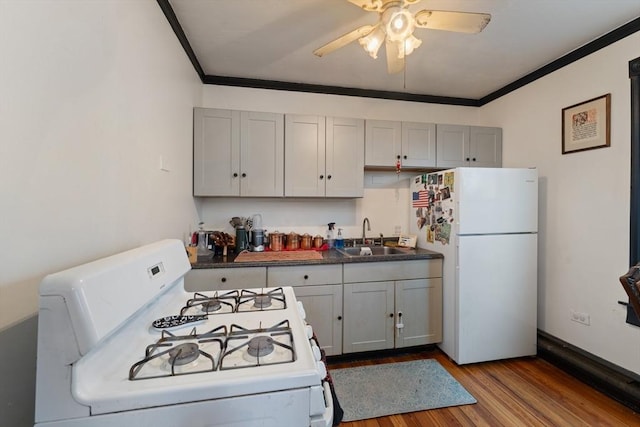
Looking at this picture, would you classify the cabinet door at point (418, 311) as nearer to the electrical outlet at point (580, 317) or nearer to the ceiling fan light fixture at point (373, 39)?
the electrical outlet at point (580, 317)

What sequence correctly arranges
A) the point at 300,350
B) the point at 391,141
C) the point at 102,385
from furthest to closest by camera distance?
the point at 391,141 < the point at 300,350 < the point at 102,385

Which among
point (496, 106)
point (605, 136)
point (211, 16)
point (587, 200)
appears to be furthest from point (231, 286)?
point (496, 106)

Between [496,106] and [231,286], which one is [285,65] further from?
[496,106]

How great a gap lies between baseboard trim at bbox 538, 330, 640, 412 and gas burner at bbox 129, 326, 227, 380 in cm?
254

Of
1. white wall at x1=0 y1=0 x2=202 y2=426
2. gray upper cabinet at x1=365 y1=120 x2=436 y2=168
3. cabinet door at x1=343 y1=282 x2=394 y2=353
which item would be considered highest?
gray upper cabinet at x1=365 y1=120 x2=436 y2=168

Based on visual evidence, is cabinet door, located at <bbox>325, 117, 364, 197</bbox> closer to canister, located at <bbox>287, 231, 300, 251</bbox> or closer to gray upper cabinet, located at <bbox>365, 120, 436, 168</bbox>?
gray upper cabinet, located at <bbox>365, 120, 436, 168</bbox>

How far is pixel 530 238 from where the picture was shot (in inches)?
92.0

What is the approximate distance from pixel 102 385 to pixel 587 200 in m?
2.99

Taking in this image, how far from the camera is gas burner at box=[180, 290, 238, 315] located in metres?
1.17

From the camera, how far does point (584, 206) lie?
2.14 metres

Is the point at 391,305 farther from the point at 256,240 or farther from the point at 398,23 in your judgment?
the point at 398,23

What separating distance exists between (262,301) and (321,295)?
105 centimetres

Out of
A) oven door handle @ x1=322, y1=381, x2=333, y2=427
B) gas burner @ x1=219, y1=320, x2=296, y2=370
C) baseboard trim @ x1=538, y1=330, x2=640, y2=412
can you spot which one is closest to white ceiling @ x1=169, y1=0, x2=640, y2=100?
gas burner @ x1=219, y1=320, x2=296, y2=370

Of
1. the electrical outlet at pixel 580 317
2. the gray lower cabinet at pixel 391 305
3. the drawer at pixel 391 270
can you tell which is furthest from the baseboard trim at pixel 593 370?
the drawer at pixel 391 270
